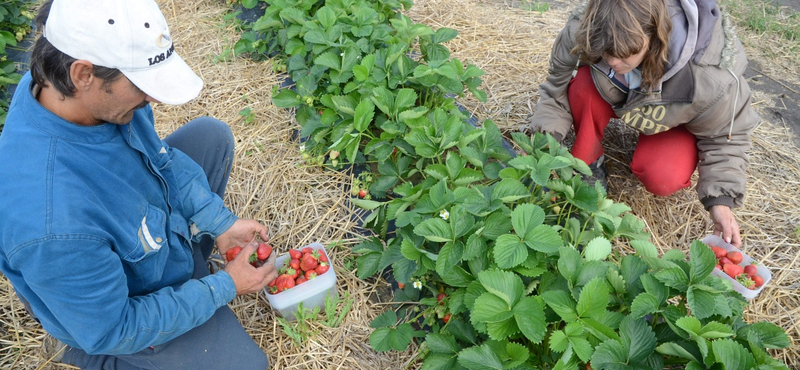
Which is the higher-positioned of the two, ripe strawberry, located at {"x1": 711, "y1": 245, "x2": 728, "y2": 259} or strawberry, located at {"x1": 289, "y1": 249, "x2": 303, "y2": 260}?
ripe strawberry, located at {"x1": 711, "y1": 245, "x2": 728, "y2": 259}

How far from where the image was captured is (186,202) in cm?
211

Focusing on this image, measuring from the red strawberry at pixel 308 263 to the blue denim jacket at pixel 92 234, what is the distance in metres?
0.34

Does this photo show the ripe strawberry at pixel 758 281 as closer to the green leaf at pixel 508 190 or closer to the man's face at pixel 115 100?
the green leaf at pixel 508 190

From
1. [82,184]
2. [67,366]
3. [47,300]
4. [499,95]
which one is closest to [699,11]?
[499,95]

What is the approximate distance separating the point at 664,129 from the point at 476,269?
1416 mm

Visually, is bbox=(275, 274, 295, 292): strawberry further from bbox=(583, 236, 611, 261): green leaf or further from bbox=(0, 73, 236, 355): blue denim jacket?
bbox=(583, 236, 611, 261): green leaf

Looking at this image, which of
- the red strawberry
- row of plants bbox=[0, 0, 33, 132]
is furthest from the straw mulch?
row of plants bbox=[0, 0, 33, 132]

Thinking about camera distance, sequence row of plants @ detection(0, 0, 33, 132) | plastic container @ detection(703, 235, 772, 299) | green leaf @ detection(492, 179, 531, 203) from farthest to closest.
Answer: row of plants @ detection(0, 0, 33, 132), plastic container @ detection(703, 235, 772, 299), green leaf @ detection(492, 179, 531, 203)

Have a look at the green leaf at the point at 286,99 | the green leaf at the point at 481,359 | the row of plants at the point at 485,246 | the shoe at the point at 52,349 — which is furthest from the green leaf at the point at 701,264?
the shoe at the point at 52,349

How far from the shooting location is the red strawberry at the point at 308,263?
2.12 meters

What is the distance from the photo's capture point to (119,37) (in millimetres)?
1404

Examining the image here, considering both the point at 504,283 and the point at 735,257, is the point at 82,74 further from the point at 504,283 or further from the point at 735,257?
the point at 735,257

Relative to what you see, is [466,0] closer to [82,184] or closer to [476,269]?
[476,269]

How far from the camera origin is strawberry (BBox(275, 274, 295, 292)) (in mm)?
2059
